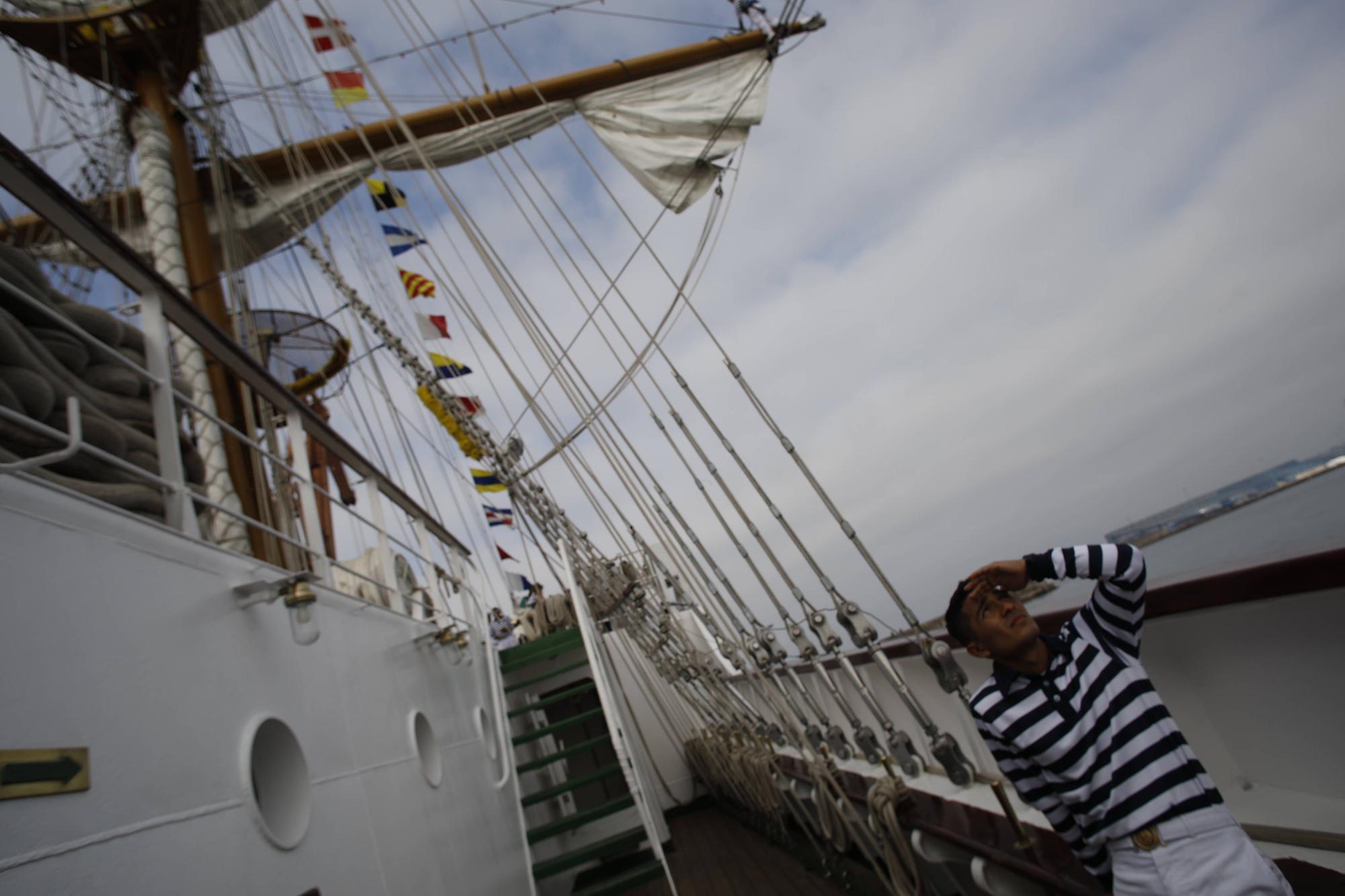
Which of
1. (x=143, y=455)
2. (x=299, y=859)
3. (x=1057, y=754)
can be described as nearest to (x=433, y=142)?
(x=143, y=455)

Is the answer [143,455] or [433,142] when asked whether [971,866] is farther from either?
[433,142]

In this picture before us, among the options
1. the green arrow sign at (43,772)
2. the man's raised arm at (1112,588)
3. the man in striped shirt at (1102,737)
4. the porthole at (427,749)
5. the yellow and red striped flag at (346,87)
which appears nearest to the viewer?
the green arrow sign at (43,772)

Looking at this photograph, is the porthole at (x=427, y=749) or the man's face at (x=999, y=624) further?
the porthole at (x=427, y=749)

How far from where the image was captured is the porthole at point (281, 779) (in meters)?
1.86

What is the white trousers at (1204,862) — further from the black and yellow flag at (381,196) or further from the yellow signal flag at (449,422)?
the black and yellow flag at (381,196)

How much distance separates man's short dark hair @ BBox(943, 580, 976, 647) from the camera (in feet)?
4.72

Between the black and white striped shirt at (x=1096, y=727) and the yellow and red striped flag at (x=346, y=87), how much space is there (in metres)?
8.35

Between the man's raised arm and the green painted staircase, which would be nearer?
the man's raised arm

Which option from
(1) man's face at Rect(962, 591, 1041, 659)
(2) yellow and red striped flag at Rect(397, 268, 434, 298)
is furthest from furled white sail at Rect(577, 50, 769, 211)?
(1) man's face at Rect(962, 591, 1041, 659)

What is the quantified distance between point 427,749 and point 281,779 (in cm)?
122

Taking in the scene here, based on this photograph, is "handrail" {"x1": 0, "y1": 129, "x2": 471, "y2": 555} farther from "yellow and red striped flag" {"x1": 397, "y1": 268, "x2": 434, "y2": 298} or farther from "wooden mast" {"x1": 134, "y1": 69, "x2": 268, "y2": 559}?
"yellow and red striped flag" {"x1": 397, "y1": 268, "x2": 434, "y2": 298}

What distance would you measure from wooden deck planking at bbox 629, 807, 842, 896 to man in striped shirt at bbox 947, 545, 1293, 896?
2.56 m

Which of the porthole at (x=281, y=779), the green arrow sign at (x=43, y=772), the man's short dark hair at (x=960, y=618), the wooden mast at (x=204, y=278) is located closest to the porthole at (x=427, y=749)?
the porthole at (x=281, y=779)

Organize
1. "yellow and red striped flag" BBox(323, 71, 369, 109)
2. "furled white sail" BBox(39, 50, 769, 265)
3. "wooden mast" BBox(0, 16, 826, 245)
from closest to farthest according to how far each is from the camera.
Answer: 1. "yellow and red striped flag" BBox(323, 71, 369, 109)
2. "furled white sail" BBox(39, 50, 769, 265)
3. "wooden mast" BBox(0, 16, 826, 245)
